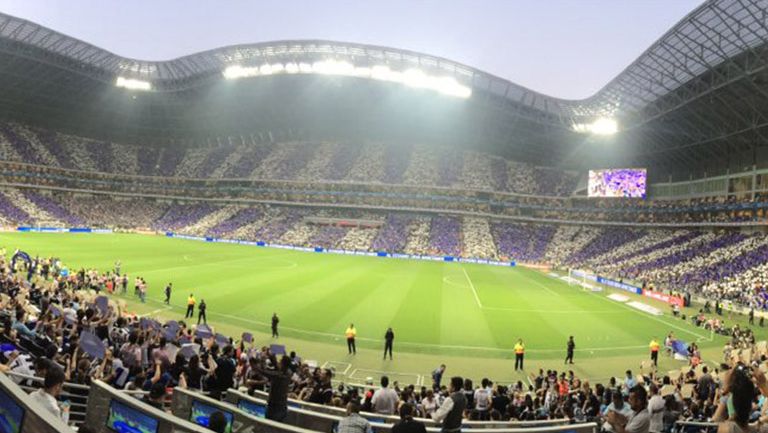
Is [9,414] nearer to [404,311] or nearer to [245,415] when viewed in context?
[245,415]

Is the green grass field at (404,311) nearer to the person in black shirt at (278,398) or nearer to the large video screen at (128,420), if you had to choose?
the person in black shirt at (278,398)

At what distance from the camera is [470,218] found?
94.2 metres

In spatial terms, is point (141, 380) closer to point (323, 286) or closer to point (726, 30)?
point (323, 286)

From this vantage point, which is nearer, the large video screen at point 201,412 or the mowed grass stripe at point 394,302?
the large video screen at point 201,412

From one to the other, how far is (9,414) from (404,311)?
29.9 metres

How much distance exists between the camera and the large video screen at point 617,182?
81.6 meters

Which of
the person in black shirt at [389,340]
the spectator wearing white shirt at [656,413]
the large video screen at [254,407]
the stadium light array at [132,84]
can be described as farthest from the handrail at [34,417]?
the stadium light array at [132,84]

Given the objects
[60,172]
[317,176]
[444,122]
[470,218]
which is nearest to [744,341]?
[470,218]

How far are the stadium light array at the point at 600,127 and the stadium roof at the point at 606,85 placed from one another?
2.83 feet

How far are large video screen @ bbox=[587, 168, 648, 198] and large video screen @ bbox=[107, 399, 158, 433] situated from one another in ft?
287

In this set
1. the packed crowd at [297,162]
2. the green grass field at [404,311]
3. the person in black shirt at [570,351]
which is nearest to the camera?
the person in black shirt at [570,351]

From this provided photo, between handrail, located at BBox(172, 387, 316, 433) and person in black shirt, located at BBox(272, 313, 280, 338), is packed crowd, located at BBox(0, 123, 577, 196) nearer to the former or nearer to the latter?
person in black shirt, located at BBox(272, 313, 280, 338)

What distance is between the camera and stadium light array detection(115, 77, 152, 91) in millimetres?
90938

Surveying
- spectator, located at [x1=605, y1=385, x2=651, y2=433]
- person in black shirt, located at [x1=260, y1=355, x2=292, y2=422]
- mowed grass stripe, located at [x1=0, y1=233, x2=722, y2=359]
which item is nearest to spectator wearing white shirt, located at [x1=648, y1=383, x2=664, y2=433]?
spectator, located at [x1=605, y1=385, x2=651, y2=433]
